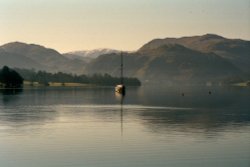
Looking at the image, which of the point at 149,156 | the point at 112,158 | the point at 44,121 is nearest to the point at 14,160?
the point at 112,158

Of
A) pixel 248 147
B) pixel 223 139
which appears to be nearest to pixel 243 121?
pixel 223 139

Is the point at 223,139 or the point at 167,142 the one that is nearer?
the point at 167,142

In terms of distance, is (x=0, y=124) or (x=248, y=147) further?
(x=0, y=124)

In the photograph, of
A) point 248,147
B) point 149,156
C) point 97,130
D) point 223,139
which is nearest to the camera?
point 149,156

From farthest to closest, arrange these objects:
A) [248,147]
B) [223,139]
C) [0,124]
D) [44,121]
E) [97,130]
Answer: [44,121] < [0,124] < [97,130] < [223,139] < [248,147]

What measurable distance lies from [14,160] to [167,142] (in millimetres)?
21296

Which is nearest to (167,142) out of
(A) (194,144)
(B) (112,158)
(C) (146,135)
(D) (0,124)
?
(A) (194,144)

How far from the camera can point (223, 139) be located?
67.8 m

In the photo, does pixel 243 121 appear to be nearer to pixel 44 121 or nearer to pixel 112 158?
pixel 44 121

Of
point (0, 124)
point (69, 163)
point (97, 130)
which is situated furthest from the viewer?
point (0, 124)

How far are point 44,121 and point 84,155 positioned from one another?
138 feet

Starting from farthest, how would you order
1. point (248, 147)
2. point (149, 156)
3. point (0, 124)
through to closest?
point (0, 124)
point (248, 147)
point (149, 156)

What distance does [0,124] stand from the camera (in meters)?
87.1

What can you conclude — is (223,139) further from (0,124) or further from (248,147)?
(0,124)
